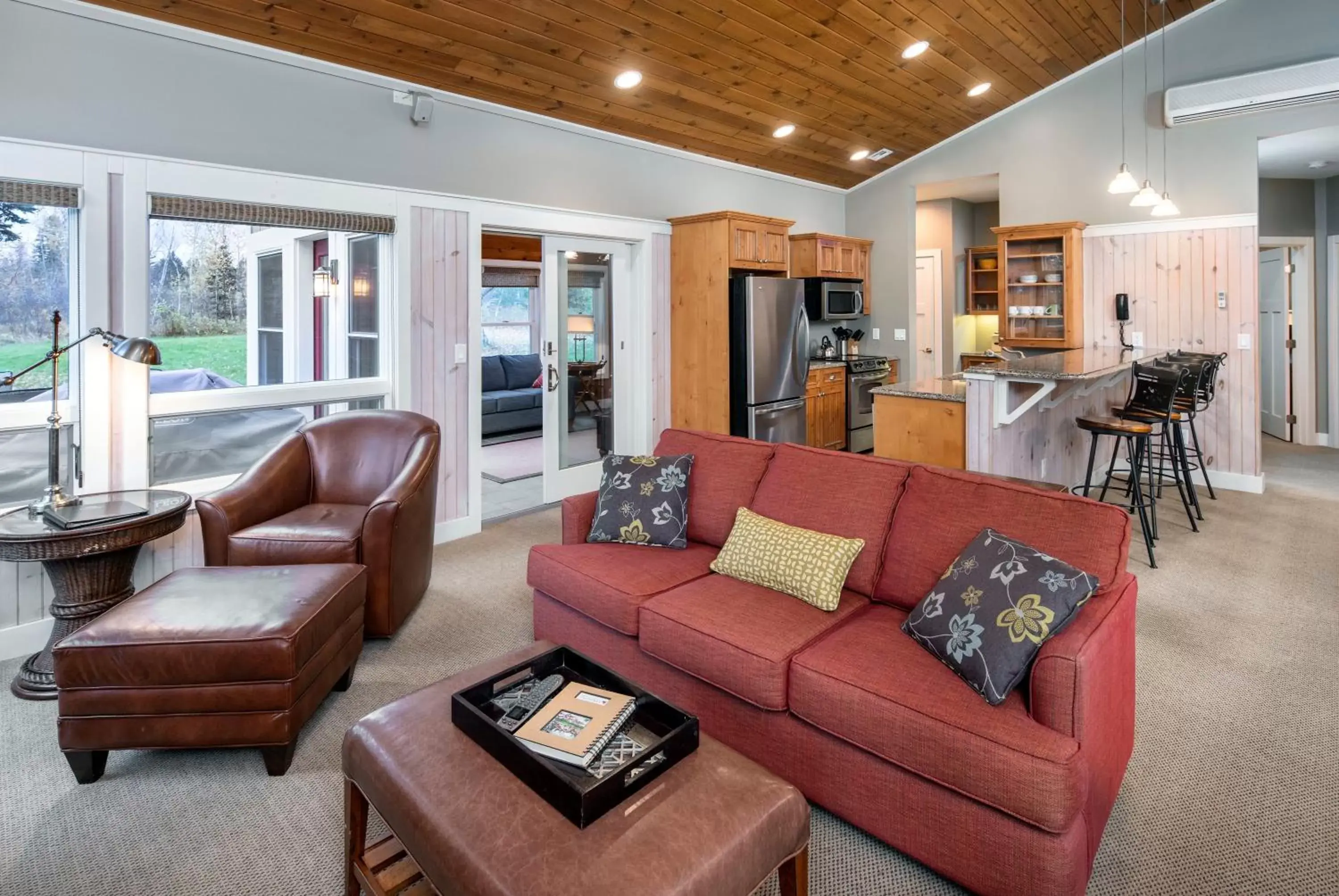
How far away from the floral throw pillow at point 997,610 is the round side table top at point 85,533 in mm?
2687

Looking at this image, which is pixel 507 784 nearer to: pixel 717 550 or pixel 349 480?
pixel 717 550

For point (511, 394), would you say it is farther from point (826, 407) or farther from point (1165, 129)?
point (1165, 129)

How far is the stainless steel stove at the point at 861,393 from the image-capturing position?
7086mm

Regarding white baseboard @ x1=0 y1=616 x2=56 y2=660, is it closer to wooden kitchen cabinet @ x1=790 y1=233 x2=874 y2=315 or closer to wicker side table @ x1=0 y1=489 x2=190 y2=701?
wicker side table @ x1=0 y1=489 x2=190 y2=701

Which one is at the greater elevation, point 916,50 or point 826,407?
point 916,50

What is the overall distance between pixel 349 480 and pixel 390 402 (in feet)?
2.66

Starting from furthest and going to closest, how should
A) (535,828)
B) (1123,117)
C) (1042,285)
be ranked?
(1042,285), (1123,117), (535,828)

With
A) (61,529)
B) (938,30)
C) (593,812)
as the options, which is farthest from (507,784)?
(938,30)

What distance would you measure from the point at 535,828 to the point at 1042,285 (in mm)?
6670

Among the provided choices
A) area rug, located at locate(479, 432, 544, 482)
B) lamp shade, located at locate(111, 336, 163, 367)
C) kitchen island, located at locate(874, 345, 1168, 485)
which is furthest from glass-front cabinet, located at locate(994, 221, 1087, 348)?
lamp shade, located at locate(111, 336, 163, 367)

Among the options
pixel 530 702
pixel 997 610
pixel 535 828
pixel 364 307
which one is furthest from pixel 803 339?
pixel 535 828

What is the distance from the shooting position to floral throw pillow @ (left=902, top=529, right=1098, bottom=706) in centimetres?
174

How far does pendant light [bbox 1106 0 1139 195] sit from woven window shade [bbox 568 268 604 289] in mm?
3407

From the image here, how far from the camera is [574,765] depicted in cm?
146
